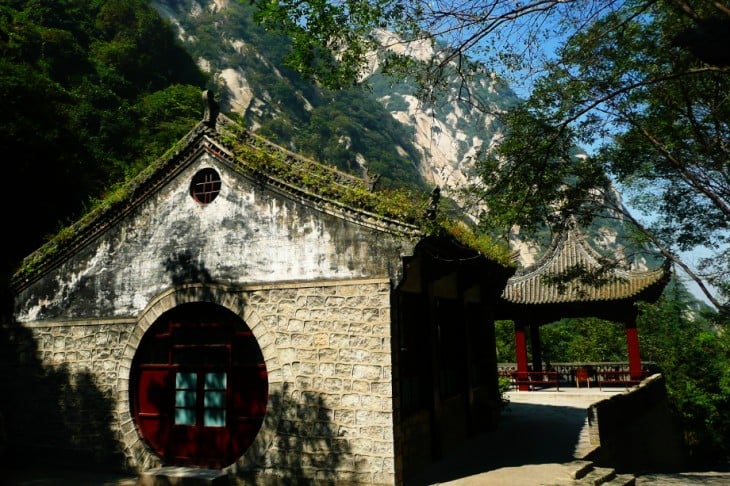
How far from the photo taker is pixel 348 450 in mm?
7570

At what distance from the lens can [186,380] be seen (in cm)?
907

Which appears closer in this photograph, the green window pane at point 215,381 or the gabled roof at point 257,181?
the gabled roof at point 257,181

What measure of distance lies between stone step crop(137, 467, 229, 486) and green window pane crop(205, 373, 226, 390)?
1.29 metres

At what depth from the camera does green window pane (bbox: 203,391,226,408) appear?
8.75m

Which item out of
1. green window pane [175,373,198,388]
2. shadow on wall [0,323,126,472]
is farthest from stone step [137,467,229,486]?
shadow on wall [0,323,126,472]

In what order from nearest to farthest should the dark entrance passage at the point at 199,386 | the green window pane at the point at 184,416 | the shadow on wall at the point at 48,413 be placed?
the dark entrance passage at the point at 199,386
the green window pane at the point at 184,416
the shadow on wall at the point at 48,413

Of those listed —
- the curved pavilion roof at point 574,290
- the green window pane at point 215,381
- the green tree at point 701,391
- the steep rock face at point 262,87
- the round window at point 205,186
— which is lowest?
the green tree at point 701,391

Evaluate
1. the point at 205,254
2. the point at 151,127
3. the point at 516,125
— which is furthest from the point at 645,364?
the point at 151,127

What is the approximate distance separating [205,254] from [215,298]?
0.80 metres

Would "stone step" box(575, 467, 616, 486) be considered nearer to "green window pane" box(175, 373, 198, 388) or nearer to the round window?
"green window pane" box(175, 373, 198, 388)

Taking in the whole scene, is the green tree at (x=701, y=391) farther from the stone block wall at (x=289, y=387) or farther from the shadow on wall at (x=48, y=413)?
the shadow on wall at (x=48, y=413)

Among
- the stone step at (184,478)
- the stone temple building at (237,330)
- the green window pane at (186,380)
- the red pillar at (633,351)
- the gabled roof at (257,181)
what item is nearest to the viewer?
the stone step at (184,478)

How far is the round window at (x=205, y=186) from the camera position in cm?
916

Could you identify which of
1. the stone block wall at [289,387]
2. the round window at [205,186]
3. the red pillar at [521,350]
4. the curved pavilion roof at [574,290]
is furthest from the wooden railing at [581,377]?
the round window at [205,186]
